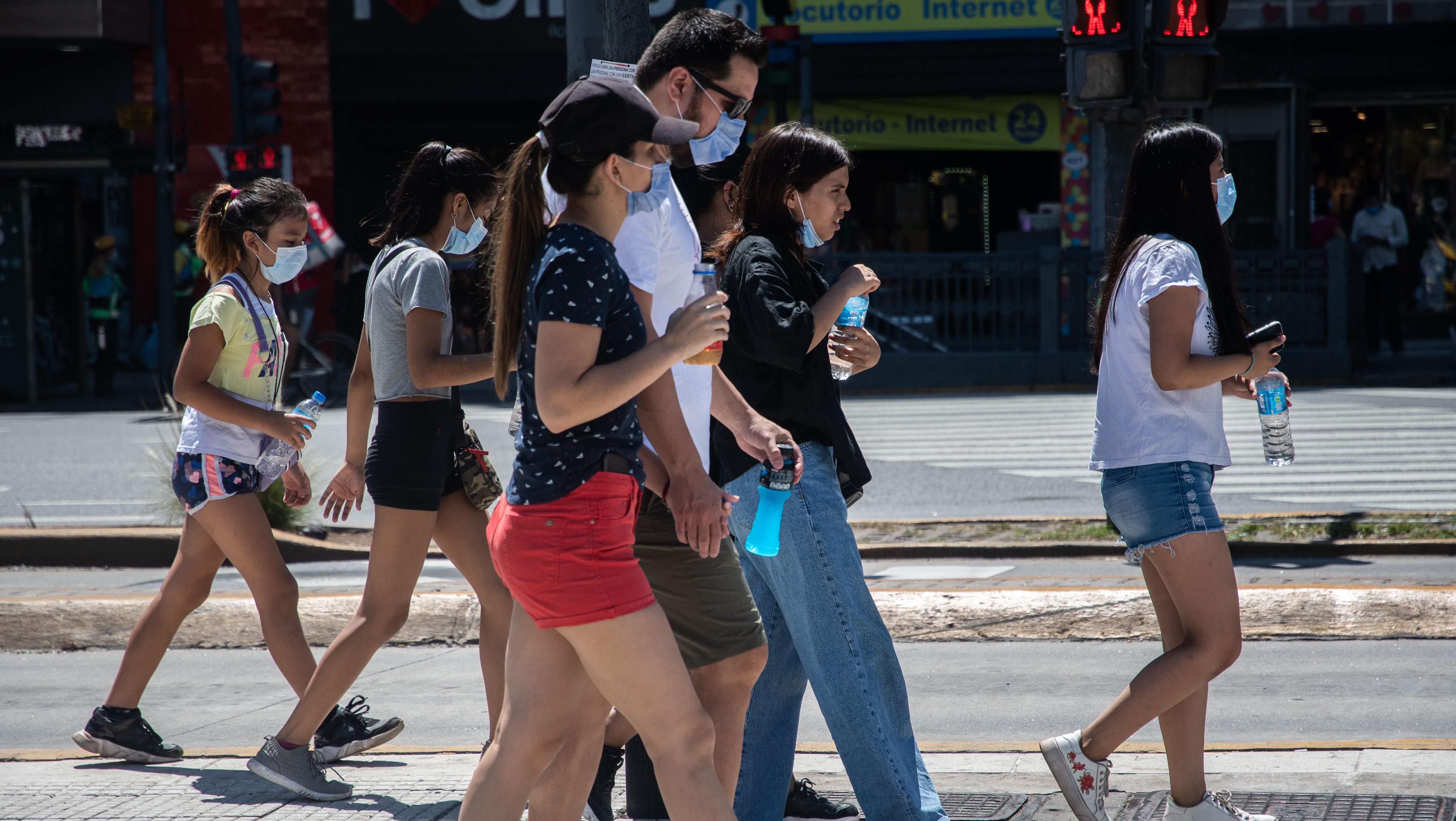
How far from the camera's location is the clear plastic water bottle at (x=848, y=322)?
12.2ft

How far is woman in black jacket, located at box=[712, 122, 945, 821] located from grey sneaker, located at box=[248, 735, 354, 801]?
131 centimetres

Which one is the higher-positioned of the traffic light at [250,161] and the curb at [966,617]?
the traffic light at [250,161]

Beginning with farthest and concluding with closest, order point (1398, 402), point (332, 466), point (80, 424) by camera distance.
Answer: point (80, 424), point (1398, 402), point (332, 466)

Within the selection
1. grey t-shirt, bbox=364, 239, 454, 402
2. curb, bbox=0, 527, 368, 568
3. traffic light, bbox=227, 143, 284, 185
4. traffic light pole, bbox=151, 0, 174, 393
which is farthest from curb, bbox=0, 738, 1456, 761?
traffic light pole, bbox=151, 0, 174, 393

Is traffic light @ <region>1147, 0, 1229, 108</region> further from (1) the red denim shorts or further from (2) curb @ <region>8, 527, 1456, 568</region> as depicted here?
(1) the red denim shorts

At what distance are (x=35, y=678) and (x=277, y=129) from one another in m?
11.2

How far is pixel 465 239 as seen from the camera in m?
4.52

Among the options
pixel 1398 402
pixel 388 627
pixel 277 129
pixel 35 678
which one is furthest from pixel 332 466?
pixel 1398 402

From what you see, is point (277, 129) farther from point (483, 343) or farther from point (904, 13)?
point (483, 343)

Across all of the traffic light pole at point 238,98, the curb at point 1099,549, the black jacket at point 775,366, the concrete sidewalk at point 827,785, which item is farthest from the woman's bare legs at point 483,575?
the traffic light pole at point 238,98

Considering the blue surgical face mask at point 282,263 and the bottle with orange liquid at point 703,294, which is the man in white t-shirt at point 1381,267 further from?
the bottle with orange liquid at point 703,294

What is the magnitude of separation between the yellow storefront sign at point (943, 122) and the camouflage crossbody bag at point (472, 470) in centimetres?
1669

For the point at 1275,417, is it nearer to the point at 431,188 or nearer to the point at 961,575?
the point at 431,188

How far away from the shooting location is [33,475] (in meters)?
11.9
